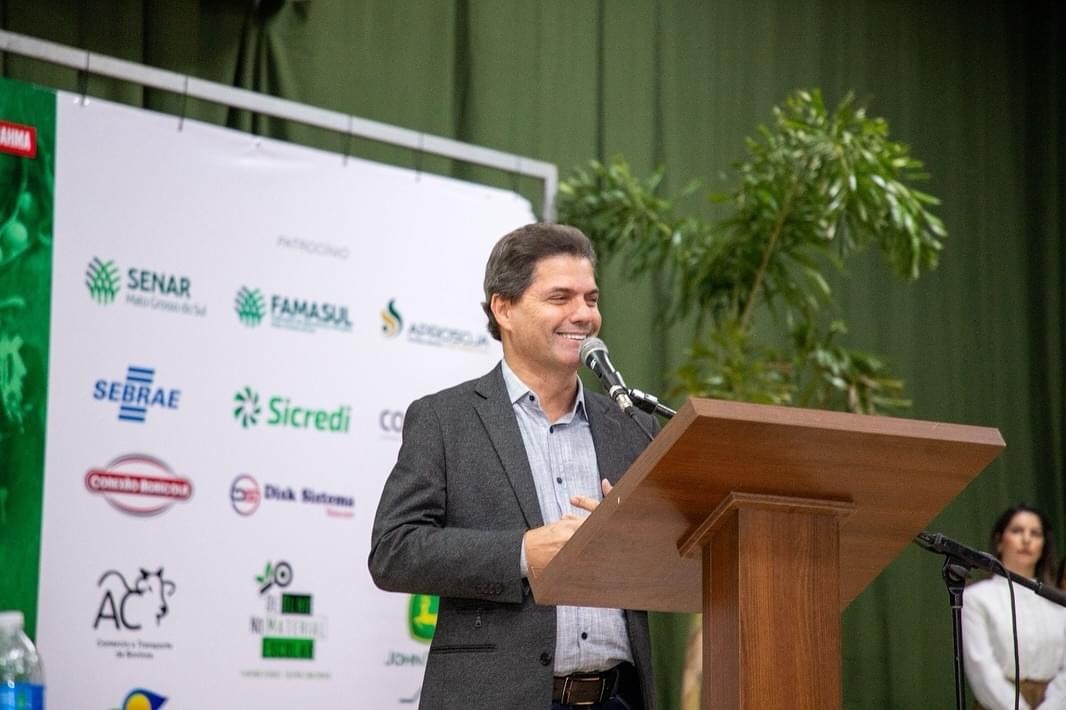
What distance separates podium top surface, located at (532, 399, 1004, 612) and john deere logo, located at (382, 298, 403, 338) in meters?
2.45

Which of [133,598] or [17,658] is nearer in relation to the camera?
[17,658]

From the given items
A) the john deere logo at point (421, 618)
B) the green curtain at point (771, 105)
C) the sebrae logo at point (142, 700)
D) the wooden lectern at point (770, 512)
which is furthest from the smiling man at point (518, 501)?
the green curtain at point (771, 105)

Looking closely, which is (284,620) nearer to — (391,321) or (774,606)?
(391,321)

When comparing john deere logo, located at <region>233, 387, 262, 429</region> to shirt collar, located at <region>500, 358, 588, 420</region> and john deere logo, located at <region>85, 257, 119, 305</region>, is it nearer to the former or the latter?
john deere logo, located at <region>85, 257, 119, 305</region>

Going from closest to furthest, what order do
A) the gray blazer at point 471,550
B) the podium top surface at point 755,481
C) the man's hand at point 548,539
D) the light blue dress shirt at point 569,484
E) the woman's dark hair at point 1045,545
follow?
the podium top surface at point 755,481
the man's hand at point 548,539
the gray blazer at point 471,550
the light blue dress shirt at point 569,484
the woman's dark hair at point 1045,545

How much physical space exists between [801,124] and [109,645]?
9.31ft

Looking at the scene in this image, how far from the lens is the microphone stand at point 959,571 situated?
210 cm

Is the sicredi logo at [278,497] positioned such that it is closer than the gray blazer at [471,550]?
No

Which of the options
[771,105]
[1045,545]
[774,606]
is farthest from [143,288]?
[1045,545]

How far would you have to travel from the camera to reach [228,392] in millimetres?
3980

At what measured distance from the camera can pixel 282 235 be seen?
4.16 meters

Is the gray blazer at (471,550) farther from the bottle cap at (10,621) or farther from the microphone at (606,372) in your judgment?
the bottle cap at (10,621)

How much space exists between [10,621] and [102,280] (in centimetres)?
95

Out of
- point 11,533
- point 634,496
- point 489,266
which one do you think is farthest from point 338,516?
point 634,496
